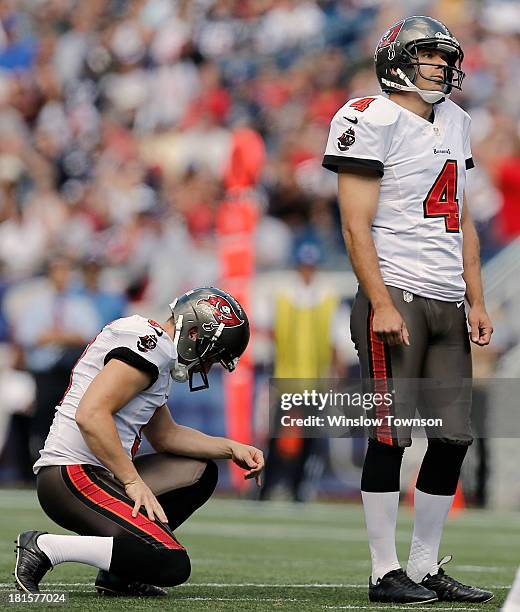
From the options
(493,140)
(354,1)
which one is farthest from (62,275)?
(354,1)

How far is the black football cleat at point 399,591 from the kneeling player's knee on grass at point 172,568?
675 mm

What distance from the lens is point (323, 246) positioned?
1242cm

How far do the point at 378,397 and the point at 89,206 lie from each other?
997cm

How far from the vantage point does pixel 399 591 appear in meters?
4.84

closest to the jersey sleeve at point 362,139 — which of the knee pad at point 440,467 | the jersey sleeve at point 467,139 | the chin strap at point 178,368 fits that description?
the jersey sleeve at point 467,139

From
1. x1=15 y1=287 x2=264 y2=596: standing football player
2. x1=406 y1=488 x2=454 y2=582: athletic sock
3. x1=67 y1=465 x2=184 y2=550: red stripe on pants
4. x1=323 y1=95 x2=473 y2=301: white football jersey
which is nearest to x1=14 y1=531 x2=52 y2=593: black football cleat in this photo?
x1=15 y1=287 x2=264 y2=596: standing football player

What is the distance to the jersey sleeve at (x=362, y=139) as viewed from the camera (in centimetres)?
491

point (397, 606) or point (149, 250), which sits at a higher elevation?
point (149, 250)

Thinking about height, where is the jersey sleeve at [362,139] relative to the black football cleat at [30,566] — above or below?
above

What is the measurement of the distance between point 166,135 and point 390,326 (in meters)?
10.9

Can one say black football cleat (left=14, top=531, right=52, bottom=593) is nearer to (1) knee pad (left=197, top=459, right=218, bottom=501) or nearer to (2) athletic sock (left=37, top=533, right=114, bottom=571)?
(2) athletic sock (left=37, top=533, right=114, bottom=571)

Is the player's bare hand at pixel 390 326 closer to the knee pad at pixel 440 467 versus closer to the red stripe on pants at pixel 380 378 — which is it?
the red stripe on pants at pixel 380 378

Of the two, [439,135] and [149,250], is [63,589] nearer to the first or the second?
[439,135]

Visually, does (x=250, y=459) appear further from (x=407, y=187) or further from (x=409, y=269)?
(x=407, y=187)
